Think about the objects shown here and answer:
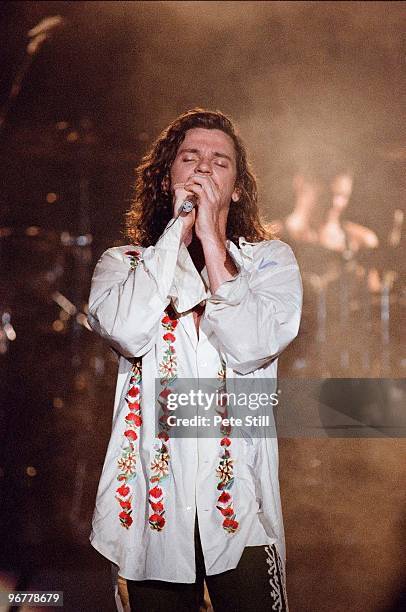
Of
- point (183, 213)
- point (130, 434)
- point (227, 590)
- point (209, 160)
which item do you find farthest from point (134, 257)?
point (227, 590)

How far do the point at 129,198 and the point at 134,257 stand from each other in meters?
1.23

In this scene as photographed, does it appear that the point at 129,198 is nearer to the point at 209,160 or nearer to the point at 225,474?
the point at 209,160

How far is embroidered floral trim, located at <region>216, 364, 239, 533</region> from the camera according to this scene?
4.31ft

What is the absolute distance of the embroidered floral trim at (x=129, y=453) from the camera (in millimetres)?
1350

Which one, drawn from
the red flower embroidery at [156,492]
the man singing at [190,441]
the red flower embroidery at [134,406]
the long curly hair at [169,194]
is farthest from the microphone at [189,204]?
the red flower embroidery at [156,492]

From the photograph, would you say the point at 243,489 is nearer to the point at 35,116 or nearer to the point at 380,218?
the point at 380,218

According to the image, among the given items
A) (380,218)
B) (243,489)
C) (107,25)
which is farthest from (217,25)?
(243,489)

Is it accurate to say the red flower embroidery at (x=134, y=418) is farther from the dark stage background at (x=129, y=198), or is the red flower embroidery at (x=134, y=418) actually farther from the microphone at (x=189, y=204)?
the dark stage background at (x=129, y=198)

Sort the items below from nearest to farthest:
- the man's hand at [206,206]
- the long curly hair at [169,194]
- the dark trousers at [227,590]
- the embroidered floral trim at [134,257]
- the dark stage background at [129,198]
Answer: the dark trousers at [227,590], the man's hand at [206,206], the embroidered floral trim at [134,257], the long curly hair at [169,194], the dark stage background at [129,198]

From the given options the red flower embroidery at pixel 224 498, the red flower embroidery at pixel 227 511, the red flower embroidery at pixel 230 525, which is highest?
the red flower embroidery at pixel 224 498

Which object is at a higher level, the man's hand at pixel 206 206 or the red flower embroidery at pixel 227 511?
the man's hand at pixel 206 206

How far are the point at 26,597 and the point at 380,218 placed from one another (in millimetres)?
1601

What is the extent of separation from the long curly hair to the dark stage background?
2.58 ft

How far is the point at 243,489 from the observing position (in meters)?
1.35
